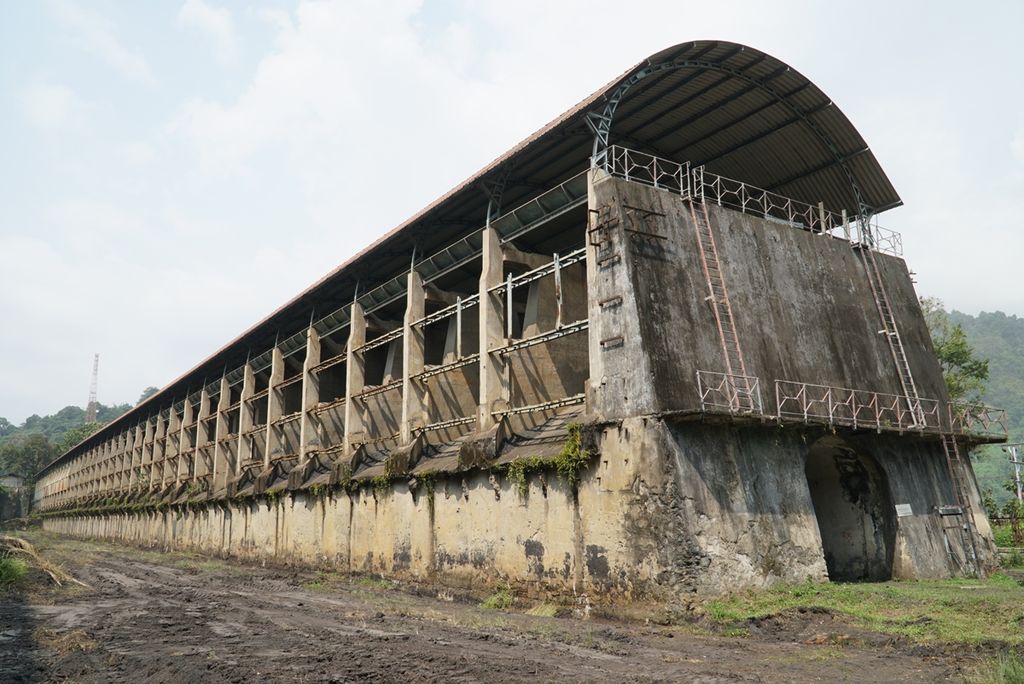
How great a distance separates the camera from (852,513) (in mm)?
18922

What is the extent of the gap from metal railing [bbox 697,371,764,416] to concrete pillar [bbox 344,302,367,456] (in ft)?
48.0

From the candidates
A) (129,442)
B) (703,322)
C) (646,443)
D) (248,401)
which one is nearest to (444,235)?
(703,322)

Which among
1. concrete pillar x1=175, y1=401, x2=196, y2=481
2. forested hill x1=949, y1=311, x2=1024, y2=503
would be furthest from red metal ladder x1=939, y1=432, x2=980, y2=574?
forested hill x1=949, y1=311, x2=1024, y2=503

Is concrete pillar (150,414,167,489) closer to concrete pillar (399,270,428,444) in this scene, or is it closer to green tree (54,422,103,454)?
concrete pillar (399,270,428,444)

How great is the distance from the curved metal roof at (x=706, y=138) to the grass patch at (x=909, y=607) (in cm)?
1058

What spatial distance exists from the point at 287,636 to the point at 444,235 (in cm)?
1560

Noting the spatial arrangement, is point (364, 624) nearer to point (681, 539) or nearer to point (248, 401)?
point (681, 539)

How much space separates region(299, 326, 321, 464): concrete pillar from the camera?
98.0 feet

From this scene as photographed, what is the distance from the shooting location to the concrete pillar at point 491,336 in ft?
64.2

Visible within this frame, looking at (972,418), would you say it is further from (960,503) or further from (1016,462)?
(1016,462)

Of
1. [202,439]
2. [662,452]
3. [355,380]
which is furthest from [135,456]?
[662,452]

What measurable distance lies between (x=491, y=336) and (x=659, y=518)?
7.88 metres

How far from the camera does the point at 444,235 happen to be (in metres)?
25.0

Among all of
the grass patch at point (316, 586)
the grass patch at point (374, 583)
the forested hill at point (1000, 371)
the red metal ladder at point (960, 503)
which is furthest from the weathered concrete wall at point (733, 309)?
the forested hill at point (1000, 371)
